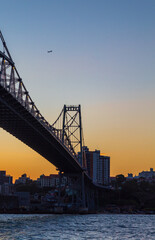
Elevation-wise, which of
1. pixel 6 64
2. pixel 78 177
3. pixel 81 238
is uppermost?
pixel 6 64

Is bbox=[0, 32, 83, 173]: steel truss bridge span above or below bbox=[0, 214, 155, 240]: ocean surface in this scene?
above

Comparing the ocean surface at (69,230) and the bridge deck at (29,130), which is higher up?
the bridge deck at (29,130)

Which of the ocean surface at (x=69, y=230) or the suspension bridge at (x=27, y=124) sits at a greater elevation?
the suspension bridge at (x=27, y=124)

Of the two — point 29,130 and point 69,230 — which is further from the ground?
point 29,130

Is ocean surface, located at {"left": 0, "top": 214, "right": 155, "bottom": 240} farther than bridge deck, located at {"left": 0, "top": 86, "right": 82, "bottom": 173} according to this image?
No

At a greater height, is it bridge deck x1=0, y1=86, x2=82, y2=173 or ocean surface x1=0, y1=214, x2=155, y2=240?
bridge deck x1=0, y1=86, x2=82, y2=173

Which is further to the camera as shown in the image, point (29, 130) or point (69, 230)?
point (29, 130)

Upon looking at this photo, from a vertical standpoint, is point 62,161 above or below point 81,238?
above

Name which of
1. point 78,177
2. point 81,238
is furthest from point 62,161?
point 81,238

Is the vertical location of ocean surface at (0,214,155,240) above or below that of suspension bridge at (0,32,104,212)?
below

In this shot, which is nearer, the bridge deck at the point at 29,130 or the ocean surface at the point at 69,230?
the ocean surface at the point at 69,230

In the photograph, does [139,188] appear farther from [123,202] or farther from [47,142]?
Result: [47,142]
